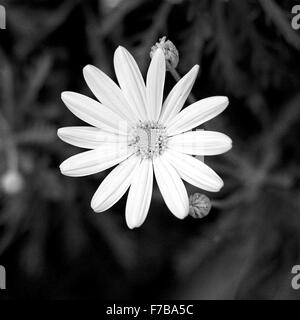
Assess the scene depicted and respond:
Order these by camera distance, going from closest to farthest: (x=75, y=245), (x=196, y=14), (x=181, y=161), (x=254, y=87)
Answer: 1. (x=181, y=161)
2. (x=196, y=14)
3. (x=254, y=87)
4. (x=75, y=245)

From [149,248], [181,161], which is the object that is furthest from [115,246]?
[181,161]

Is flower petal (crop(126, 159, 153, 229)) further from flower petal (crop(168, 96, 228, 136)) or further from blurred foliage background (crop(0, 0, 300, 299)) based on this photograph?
blurred foliage background (crop(0, 0, 300, 299))

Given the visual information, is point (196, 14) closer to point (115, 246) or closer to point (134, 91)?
point (134, 91)

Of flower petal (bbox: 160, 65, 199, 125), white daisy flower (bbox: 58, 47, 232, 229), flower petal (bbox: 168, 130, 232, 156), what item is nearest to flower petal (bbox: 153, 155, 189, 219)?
white daisy flower (bbox: 58, 47, 232, 229)

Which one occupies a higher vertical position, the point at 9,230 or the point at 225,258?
the point at 9,230

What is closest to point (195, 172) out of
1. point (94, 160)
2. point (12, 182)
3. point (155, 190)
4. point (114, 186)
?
point (114, 186)

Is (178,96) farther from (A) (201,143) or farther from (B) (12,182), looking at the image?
(B) (12,182)

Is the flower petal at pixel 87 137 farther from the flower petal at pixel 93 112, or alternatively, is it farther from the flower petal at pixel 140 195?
the flower petal at pixel 140 195
